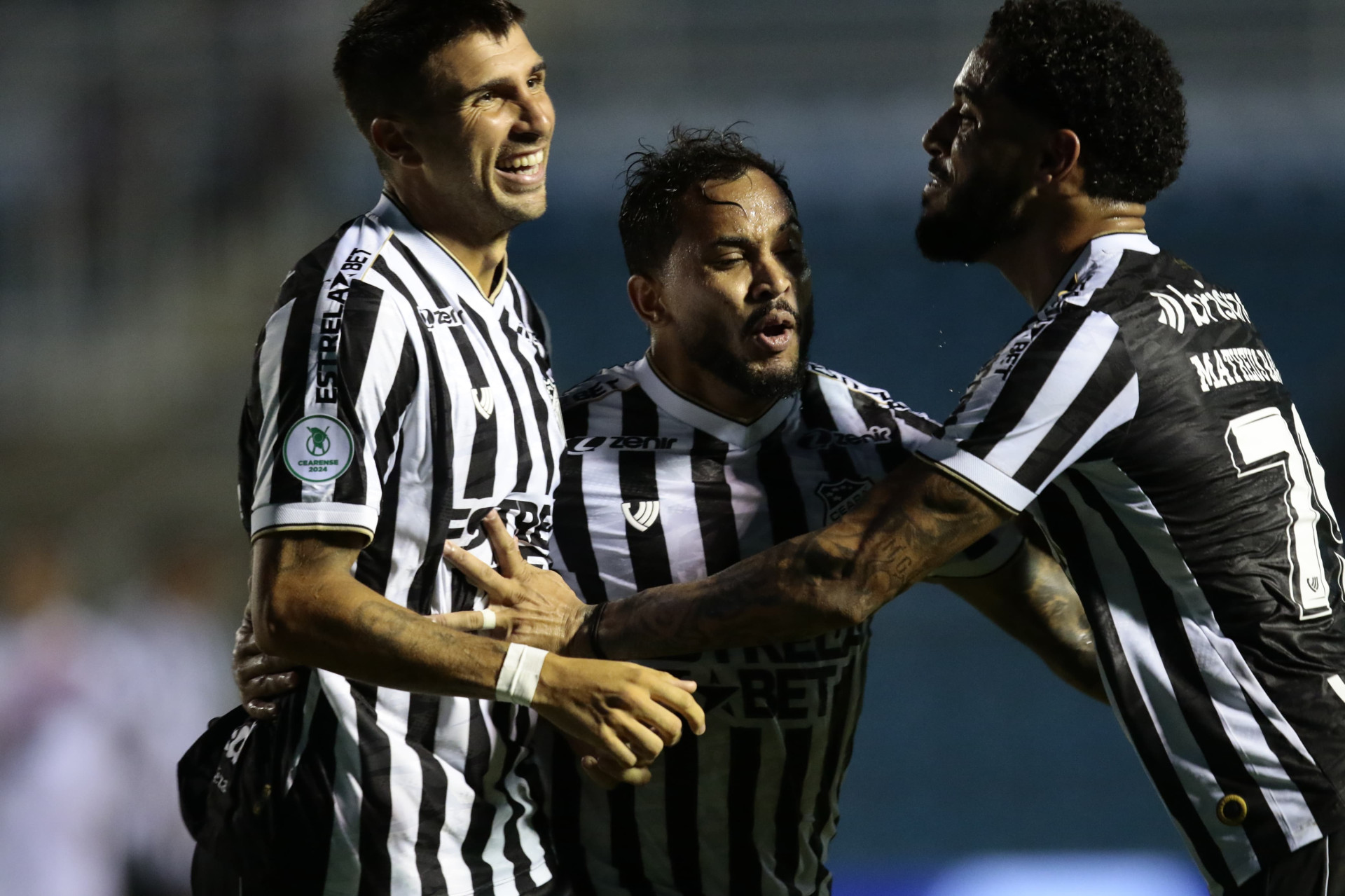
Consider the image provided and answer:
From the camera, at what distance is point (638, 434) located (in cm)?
347

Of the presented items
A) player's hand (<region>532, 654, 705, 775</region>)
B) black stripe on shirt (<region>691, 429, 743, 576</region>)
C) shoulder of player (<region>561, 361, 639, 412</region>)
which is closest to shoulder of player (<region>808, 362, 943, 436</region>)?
black stripe on shirt (<region>691, 429, 743, 576</region>)

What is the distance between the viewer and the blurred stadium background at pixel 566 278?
793 centimetres

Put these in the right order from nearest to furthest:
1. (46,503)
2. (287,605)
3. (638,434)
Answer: (287,605) < (638,434) < (46,503)

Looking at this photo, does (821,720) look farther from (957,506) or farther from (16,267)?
(16,267)

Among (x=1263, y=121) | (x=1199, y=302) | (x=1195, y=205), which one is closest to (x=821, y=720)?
(x=1199, y=302)

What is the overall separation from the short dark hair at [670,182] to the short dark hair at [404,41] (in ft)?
2.01

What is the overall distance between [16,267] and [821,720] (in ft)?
30.0

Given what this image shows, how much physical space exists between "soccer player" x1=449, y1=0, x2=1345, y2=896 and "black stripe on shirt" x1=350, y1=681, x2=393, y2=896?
32cm

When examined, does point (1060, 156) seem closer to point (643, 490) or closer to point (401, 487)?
point (643, 490)

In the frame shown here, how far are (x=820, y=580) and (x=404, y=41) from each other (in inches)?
55.1

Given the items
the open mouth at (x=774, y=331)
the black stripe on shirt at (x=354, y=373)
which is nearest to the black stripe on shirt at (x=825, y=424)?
the open mouth at (x=774, y=331)

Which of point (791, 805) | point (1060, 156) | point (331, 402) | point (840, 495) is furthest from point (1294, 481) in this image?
point (331, 402)

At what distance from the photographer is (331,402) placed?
2.64 meters

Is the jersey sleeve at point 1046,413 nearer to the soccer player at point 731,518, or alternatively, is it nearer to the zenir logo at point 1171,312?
the zenir logo at point 1171,312
